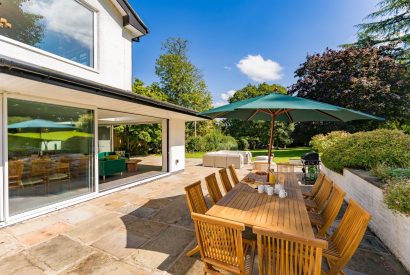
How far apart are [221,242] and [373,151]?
569 centimetres

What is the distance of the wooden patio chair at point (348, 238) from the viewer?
2.08 m

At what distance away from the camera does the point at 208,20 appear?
517 inches

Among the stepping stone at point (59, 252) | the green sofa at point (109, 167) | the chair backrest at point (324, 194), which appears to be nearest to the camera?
the stepping stone at point (59, 252)

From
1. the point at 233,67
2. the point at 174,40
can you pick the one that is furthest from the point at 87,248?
the point at 174,40

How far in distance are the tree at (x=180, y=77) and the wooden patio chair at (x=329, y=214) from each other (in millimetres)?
24927

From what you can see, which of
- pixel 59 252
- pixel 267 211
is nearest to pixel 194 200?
pixel 267 211

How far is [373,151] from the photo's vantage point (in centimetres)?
555

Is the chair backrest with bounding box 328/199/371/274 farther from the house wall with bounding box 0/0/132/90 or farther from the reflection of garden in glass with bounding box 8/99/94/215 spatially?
the house wall with bounding box 0/0/132/90

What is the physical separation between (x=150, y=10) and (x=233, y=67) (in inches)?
586

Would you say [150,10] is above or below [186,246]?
above

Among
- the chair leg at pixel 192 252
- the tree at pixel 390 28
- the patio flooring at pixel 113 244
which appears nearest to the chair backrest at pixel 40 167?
the patio flooring at pixel 113 244

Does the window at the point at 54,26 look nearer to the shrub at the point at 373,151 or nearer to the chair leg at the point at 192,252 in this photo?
the chair leg at the point at 192,252

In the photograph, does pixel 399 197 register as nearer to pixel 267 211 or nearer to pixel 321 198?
pixel 321 198

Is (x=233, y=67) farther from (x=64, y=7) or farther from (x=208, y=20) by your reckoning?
(x=64, y=7)
